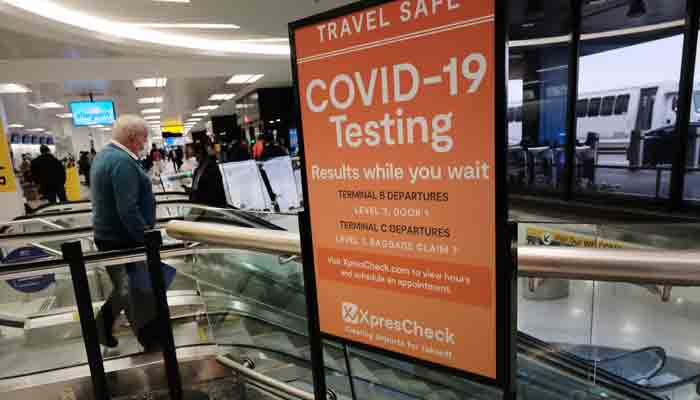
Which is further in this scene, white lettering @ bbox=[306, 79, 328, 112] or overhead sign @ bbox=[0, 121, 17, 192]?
overhead sign @ bbox=[0, 121, 17, 192]

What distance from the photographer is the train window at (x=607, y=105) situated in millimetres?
11953

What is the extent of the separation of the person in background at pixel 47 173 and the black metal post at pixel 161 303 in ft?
29.5

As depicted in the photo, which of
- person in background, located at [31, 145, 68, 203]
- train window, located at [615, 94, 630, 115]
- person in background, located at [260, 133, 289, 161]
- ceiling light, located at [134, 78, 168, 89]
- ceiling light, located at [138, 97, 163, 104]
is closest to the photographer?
person in background, located at [260, 133, 289, 161]

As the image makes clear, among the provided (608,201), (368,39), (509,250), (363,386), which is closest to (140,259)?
(363,386)

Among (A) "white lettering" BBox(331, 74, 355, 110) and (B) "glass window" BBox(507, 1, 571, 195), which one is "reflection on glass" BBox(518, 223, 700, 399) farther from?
(B) "glass window" BBox(507, 1, 571, 195)

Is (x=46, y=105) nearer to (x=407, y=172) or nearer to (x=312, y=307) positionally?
(x=312, y=307)

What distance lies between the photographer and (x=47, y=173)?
9.37 m

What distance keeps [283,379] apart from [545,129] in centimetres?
1032

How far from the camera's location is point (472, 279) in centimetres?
96

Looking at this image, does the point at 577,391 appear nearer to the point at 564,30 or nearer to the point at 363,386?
the point at 363,386

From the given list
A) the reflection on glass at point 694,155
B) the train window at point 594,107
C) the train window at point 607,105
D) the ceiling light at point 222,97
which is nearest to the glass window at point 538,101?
the reflection on glass at point 694,155

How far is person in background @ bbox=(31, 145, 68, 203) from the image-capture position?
9336 millimetres

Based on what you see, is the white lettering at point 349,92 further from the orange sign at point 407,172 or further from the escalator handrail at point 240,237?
the escalator handrail at point 240,237

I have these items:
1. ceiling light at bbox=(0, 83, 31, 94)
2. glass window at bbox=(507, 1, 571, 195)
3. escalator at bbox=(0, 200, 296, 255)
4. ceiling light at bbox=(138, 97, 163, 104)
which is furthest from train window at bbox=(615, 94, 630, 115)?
ceiling light at bbox=(0, 83, 31, 94)
